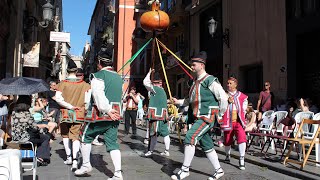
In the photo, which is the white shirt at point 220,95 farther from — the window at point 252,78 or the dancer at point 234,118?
the window at point 252,78

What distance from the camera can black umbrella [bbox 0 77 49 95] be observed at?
5.66 metres

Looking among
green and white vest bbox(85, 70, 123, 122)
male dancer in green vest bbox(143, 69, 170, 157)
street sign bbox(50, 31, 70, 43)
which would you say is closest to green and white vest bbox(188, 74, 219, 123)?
green and white vest bbox(85, 70, 123, 122)

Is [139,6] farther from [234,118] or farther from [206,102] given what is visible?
[206,102]

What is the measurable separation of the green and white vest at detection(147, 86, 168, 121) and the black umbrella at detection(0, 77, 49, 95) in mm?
2967

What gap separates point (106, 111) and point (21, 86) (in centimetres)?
151

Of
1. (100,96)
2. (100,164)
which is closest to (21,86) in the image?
(100,96)

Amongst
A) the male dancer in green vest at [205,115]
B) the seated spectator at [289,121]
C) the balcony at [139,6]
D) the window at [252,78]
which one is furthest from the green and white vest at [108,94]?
the balcony at [139,6]

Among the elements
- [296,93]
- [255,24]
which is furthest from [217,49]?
[296,93]

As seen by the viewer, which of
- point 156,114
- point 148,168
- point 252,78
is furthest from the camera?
point 252,78

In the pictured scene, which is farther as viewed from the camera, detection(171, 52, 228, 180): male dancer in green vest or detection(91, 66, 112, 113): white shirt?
detection(171, 52, 228, 180): male dancer in green vest

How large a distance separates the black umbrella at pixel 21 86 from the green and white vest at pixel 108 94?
0.89 meters

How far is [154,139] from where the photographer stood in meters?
8.39

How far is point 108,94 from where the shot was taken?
219 inches

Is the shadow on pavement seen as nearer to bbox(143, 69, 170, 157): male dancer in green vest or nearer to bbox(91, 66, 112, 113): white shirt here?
bbox(143, 69, 170, 157): male dancer in green vest
